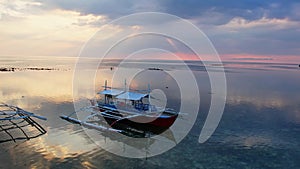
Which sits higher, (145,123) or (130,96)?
(130,96)

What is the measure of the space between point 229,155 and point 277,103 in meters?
19.7

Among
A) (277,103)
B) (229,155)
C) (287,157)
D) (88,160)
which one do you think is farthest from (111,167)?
(277,103)

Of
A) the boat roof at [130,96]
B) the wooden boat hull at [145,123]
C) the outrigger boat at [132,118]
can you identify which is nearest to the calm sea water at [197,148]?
the outrigger boat at [132,118]

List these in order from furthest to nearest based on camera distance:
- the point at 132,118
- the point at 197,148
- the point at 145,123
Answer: the point at 145,123, the point at 132,118, the point at 197,148

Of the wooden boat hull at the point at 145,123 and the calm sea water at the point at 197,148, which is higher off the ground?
the wooden boat hull at the point at 145,123

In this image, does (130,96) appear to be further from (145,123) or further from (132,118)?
(145,123)

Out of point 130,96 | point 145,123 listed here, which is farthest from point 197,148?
point 130,96

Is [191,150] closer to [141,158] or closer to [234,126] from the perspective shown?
[141,158]

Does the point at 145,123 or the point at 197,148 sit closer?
the point at 197,148

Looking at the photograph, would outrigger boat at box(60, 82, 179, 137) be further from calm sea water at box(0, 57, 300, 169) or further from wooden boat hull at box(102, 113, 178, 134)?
calm sea water at box(0, 57, 300, 169)

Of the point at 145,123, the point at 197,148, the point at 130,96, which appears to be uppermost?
the point at 130,96

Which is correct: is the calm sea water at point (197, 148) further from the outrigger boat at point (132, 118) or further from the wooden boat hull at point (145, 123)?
the wooden boat hull at point (145, 123)

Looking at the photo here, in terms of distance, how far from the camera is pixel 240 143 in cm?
1781

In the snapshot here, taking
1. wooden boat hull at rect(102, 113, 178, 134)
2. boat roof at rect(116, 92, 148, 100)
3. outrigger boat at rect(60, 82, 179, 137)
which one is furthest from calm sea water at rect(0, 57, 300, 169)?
boat roof at rect(116, 92, 148, 100)
